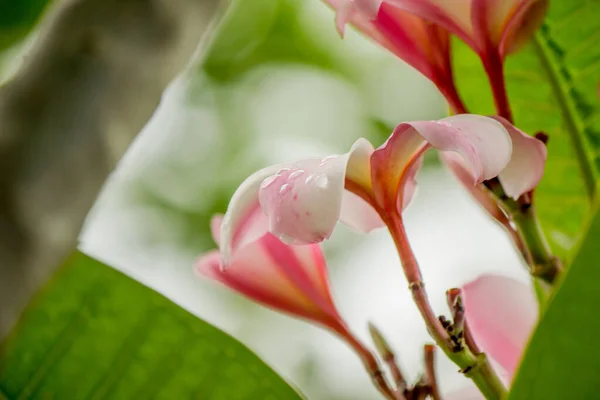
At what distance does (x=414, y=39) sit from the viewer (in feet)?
1.32

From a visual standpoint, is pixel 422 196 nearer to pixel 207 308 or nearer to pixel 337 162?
pixel 207 308

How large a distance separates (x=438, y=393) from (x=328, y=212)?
0.51 feet

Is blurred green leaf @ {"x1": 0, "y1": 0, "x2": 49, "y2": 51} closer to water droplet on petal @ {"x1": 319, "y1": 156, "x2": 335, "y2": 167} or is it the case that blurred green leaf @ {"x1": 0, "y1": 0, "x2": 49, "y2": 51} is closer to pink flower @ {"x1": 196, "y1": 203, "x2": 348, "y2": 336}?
pink flower @ {"x1": 196, "y1": 203, "x2": 348, "y2": 336}

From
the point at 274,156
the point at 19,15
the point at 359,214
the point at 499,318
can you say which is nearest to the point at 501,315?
the point at 499,318

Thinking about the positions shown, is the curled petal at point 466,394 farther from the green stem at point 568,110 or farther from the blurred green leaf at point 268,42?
the blurred green leaf at point 268,42

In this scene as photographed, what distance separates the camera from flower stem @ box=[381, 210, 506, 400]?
0.35 meters

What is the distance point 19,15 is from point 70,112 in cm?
50

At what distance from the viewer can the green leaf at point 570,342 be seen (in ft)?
0.86

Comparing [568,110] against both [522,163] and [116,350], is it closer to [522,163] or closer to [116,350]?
[522,163]

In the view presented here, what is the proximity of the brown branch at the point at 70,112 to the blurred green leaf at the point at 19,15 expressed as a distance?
0.44 m

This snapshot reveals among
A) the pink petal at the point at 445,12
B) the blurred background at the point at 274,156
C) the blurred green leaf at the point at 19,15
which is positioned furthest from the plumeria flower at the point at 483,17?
the blurred background at the point at 274,156

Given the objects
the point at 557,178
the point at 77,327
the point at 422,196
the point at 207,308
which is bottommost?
the point at 207,308

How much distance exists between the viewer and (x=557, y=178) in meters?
0.57

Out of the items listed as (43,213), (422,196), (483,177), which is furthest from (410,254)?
(422,196)
